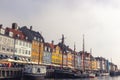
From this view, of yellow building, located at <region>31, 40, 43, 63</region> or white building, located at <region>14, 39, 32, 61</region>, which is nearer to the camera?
white building, located at <region>14, 39, 32, 61</region>

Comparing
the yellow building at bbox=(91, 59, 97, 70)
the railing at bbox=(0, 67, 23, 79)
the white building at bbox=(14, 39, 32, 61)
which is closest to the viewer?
the railing at bbox=(0, 67, 23, 79)

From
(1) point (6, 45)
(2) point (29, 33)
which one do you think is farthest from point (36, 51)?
(1) point (6, 45)

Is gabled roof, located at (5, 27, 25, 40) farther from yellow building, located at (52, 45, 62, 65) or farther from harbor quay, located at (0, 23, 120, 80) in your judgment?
yellow building, located at (52, 45, 62, 65)

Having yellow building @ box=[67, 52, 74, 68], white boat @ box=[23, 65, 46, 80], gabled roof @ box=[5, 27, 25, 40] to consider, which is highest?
gabled roof @ box=[5, 27, 25, 40]

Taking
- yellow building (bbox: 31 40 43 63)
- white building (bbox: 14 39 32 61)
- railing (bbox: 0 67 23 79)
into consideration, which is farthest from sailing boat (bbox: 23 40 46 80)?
yellow building (bbox: 31 40 43 63)

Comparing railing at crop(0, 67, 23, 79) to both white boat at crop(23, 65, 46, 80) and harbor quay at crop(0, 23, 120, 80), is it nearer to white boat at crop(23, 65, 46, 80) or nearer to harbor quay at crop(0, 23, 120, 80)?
harbor quay at crop(0, 23, 120, 80)

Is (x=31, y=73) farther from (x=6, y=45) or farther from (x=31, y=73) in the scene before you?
(x=6, y=45)

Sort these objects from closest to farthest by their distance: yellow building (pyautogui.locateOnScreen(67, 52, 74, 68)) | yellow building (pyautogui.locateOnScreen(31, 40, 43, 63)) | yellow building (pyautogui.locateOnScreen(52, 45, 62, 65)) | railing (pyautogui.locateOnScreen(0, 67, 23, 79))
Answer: railing (pyautogui.locateOnScreen(0, 67, 23, 79)), yellow building (pyautogui.locateOnScreen(31, 40, 43, 63)), yellow building (pyautogui.locateOnScreen(52, 45, 62, 65)), yellow building (pyautogui.locateOnScreen(67, 52, 74, 68))

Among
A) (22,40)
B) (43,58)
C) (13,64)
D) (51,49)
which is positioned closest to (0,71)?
(13,64)

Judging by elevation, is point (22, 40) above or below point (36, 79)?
above

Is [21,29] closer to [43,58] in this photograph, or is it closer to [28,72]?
[43,58]

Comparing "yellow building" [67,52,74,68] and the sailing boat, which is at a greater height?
"yellow building" [67,52,74,68]

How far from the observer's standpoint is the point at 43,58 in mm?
110000

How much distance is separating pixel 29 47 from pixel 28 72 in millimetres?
33401
